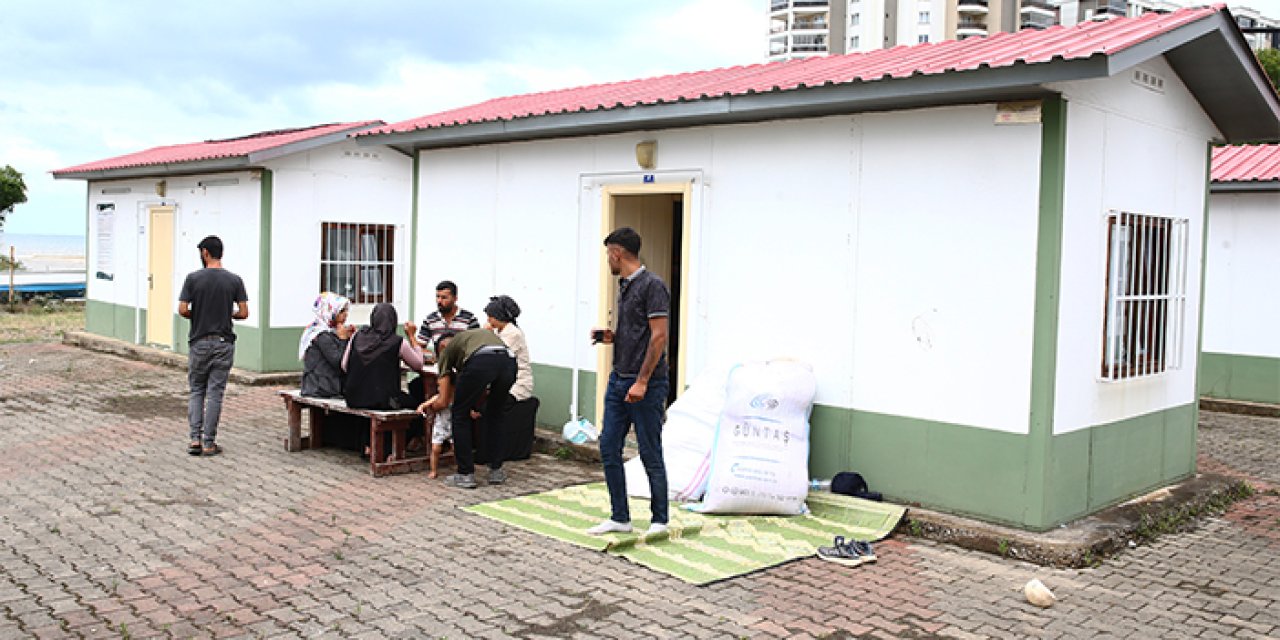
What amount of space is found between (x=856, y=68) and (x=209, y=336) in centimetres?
550

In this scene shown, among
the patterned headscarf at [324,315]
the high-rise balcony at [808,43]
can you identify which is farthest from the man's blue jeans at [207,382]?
the high-rise balcony at [808,43]

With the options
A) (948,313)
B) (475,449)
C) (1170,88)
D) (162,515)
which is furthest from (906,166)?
(162,515)

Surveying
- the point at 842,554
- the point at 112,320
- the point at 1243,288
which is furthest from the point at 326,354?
the point at 1243,288

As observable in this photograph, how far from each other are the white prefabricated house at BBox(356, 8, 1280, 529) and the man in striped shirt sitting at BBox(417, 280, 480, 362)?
2.91 feet

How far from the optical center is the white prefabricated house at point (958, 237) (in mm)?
6484

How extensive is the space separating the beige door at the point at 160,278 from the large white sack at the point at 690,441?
10.1m

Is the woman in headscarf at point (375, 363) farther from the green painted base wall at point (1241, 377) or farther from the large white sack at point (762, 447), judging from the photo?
the green painted base wall at point (1241, 377)

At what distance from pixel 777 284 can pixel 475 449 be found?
281 cm

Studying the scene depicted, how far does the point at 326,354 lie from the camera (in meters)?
8.84

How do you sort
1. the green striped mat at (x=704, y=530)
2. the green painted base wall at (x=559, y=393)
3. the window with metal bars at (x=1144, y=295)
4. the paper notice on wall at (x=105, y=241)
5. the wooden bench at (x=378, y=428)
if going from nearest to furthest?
the green striped mat at (x=704, y=530) → the window with metal bars at (x=1144, y=295) → the wooden bench at (x=378, y=428) → the green painted base wall at (x=559, y=393) → the paper notice on wall at (x=105, y=241)

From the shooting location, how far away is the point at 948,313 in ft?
22.5

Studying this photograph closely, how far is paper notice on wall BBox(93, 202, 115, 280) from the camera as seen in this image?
1697cm

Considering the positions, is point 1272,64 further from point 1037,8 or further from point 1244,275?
point 1037,8

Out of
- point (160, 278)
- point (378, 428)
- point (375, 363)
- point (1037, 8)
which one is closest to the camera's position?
point (378, 428)
